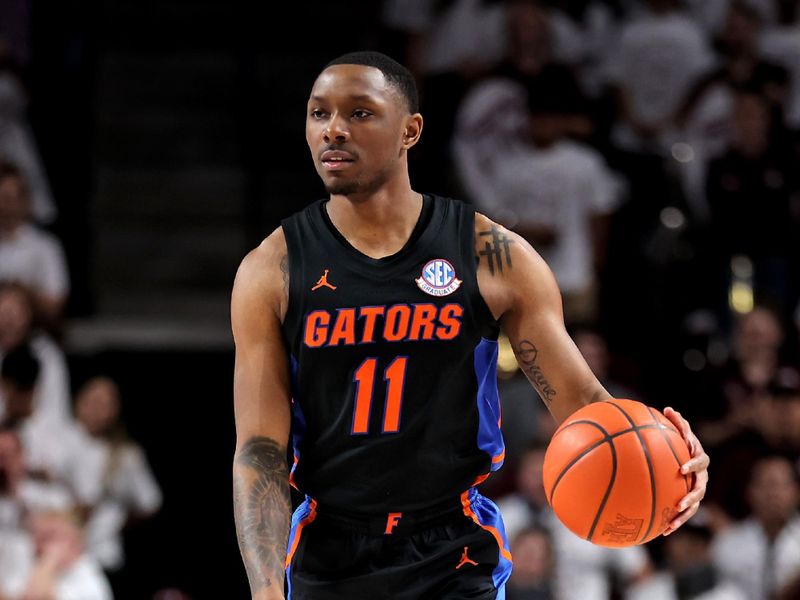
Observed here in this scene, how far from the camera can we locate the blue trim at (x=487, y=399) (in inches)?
141

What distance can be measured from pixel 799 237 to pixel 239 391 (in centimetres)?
556

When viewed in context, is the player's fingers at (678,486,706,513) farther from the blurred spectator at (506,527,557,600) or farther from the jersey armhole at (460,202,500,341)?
Result: the blurred spectator at (506,527,557,600)

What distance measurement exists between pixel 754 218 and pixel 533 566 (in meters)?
2.70

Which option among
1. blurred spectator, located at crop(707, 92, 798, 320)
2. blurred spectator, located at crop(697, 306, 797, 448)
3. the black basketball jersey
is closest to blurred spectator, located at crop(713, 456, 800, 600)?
blurred spectator, located at crop(697, 306, 797, 448)

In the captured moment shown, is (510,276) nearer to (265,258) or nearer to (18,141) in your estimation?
(265,258)

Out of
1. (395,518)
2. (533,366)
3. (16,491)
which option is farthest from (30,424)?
(533,366)

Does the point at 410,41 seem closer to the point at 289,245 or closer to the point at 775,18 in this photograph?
the point at 775,18

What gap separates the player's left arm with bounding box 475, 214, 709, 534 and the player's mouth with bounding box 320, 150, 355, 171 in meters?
0.43

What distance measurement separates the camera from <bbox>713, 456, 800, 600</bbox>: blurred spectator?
7.01 m

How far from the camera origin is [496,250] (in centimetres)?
362

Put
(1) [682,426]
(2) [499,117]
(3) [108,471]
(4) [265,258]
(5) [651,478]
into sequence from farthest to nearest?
(2) [499,117] < (3) [108,471] < (4) [265,258] < (1) [682,426] < (5) [651,478]

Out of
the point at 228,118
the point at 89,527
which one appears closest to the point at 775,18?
the point at 228,118

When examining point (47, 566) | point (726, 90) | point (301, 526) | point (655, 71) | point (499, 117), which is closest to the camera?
point (301, 526)

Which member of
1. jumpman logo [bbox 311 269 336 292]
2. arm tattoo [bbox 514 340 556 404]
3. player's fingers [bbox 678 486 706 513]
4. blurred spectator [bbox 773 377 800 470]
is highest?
jumpman logo [bbox 311 269 336 292]
